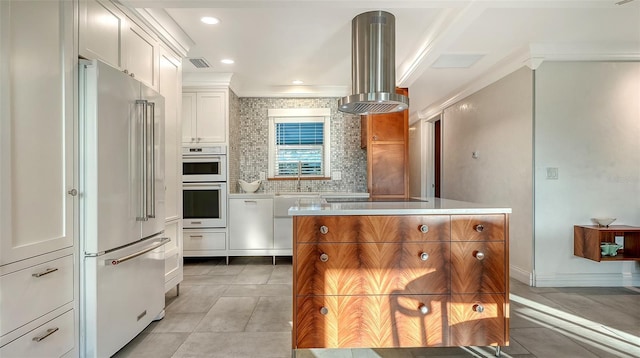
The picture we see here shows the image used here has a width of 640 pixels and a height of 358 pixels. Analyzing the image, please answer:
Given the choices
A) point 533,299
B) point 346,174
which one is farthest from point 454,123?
point 533,299

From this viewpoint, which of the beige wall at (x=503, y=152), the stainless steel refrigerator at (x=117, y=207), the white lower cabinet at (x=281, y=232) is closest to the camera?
the stainless steel refrigerator at (x=117, y=207)

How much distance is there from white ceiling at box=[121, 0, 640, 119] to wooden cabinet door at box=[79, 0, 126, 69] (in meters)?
0.16

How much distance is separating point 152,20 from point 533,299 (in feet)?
13.4

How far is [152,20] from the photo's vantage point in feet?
8.21

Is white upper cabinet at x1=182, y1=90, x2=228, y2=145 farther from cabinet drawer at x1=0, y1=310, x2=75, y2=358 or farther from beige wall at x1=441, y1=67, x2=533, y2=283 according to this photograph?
beige wall at x1=441, y1=67, x2=533, y2=283

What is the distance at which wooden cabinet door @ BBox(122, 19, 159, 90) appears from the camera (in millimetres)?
2250

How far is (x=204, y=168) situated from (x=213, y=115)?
0.72 meters

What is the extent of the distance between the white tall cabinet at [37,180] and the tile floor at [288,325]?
0.67 m

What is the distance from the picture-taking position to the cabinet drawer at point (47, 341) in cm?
137

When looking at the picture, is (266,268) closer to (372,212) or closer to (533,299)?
(372,212)

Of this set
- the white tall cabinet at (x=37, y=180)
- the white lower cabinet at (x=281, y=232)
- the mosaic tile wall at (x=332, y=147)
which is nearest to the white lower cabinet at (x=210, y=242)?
the white lower cabinet at (x=281, y=232)

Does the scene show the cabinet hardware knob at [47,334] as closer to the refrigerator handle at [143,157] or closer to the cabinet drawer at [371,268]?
the refrigerator handle at [143,157]

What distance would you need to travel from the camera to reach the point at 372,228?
1856mm

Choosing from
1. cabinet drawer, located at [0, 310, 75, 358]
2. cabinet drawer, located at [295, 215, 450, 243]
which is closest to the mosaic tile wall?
cabinet drawer, located at [295, 215, 450, 243]
